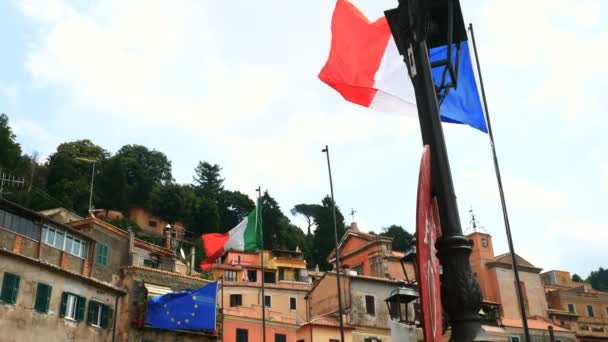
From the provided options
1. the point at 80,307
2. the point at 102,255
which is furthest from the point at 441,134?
the point at 102,255

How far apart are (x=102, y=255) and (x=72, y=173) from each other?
48553 millimetres

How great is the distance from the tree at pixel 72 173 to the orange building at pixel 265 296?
782 inches

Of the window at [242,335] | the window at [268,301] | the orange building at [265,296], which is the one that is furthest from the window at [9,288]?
the window at [268,301]

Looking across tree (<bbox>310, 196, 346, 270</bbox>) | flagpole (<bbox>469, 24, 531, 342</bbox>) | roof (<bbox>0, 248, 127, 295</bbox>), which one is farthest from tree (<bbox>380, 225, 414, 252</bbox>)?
flagpole (<bbox>469, 24, 531, 342</bbox>)

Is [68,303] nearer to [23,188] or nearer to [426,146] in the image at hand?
[426,146]

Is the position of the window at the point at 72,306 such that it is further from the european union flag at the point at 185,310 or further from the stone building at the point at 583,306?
the stone building at the point at 583,306

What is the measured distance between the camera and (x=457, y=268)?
18.8ft

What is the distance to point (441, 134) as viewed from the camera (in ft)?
20.8

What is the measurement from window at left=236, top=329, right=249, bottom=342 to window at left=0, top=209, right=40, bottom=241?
1703 centimetres

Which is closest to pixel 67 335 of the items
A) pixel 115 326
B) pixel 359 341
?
pixel 115 326

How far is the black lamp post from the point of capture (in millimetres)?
5613

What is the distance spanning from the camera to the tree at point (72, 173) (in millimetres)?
72812

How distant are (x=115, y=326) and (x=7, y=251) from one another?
7.96 meters

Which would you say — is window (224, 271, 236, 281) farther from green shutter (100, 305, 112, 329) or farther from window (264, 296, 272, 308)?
green shutter (100, 305, 112, 329)
